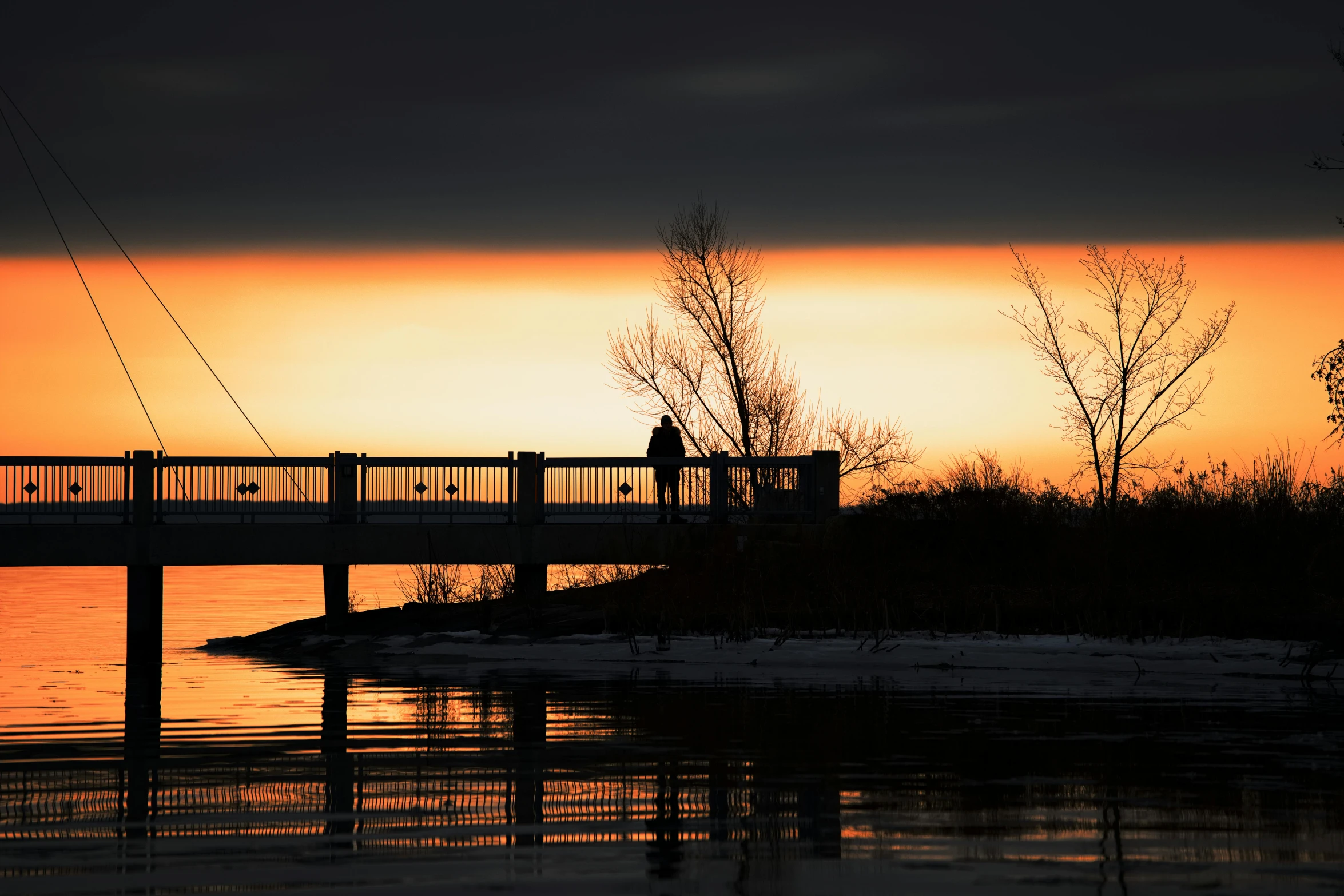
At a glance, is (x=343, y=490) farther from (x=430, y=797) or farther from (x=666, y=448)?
(x=430, y=797)

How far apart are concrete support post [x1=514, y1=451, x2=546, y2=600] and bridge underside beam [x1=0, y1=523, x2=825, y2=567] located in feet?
0.13

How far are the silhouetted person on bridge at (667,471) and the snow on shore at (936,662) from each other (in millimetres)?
6557

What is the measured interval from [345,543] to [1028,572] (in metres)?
11.9

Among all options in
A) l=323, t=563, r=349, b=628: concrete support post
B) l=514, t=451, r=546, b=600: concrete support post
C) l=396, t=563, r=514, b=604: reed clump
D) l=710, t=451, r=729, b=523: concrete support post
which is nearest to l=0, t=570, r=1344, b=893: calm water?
l=396, t=563, r=514, b=604: reed clump

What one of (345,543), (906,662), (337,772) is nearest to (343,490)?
(345,543)

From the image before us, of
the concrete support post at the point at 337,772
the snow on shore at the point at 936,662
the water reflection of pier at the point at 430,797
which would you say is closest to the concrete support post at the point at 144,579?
the snow on shore at the point at 936,662

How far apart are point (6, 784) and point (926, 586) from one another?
15.9 meters

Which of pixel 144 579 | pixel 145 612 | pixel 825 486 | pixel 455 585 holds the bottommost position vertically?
pixel 145 612

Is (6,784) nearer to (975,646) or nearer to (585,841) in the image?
(585,841)

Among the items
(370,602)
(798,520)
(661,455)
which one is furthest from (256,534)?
(370,602)

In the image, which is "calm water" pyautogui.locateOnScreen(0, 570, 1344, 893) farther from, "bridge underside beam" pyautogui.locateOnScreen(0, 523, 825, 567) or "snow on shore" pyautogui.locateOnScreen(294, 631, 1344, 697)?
"bridge underside beam" pyautogui.locateOnScreen(0, 523, 825, 567)

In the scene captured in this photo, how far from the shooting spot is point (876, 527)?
86.8ft

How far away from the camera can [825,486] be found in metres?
28.6

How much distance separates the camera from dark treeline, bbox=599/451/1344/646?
20.9 meters
